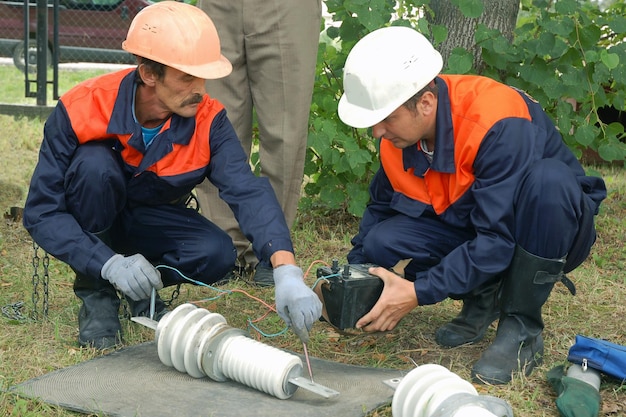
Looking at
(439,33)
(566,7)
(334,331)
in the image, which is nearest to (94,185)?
(334,331)

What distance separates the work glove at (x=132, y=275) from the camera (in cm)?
292

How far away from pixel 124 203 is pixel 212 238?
367 millimetres

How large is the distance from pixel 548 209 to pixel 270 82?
1606mm

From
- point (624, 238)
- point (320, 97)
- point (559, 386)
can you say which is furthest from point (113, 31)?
point (559, 386)

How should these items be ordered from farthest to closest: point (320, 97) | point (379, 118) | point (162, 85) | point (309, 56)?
point (320, 97) < point (309, 56) < point (162, 85) < point (379, 118)

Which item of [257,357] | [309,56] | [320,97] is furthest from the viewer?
[320,97]

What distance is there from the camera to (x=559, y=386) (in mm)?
2771

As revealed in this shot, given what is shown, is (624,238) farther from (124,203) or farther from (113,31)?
(113,31)

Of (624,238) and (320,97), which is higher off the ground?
(320,97)

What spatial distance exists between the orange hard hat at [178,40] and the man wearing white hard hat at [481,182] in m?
0.48

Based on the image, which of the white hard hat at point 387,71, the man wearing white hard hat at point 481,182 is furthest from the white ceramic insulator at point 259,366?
the white hard hat at point 387,71

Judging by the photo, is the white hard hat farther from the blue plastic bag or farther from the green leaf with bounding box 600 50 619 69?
the green leaf with bounding box 600 50 619 69

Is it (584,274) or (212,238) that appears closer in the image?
(212,238)

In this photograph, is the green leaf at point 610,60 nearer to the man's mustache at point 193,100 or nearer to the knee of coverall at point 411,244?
the knee of coverall at point 411,244
